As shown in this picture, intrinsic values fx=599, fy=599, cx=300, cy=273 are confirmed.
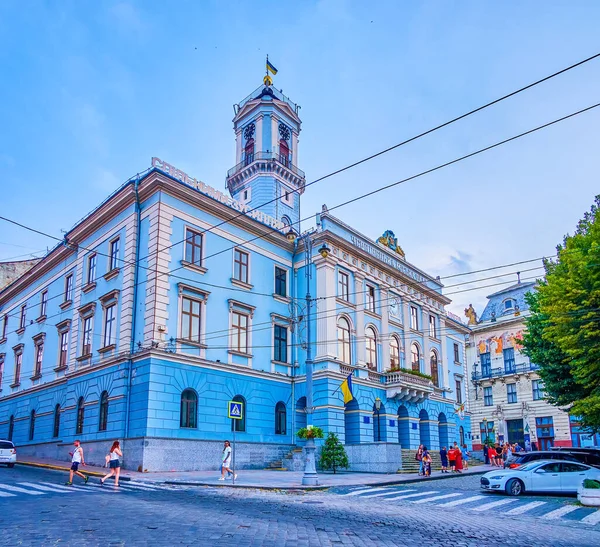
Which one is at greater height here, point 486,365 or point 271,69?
point 271,69

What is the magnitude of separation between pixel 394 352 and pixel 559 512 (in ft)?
80.4

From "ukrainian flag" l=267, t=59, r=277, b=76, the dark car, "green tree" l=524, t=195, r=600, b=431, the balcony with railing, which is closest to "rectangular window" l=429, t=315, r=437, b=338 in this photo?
the balcony with railing

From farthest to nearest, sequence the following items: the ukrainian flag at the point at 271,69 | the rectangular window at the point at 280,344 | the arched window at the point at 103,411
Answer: the ukrainian flag at the point at 271,69
the rectangular window at the point at 280,344
the arched window at the point at 103,411

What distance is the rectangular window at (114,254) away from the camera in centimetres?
3104

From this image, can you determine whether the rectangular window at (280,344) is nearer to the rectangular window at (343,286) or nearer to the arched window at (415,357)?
the rectangular window at (343,286)

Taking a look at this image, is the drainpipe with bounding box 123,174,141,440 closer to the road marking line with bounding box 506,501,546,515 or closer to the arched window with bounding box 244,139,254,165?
the arched window with bounding box 244,139,254,165

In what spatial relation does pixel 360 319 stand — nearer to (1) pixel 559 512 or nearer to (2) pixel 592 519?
(1) pixel 559 512

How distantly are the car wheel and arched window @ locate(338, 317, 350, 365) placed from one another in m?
15.7

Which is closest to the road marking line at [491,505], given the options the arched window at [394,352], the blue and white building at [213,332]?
the blue and white building at [213,332]

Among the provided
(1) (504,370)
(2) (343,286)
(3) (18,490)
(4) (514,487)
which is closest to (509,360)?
(1) (504,370)

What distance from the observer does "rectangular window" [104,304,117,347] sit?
29823 millimetres

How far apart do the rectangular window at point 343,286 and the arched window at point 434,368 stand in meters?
11.4

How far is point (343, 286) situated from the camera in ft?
121

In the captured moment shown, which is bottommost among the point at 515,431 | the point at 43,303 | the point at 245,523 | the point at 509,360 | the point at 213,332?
the point at 245,523
